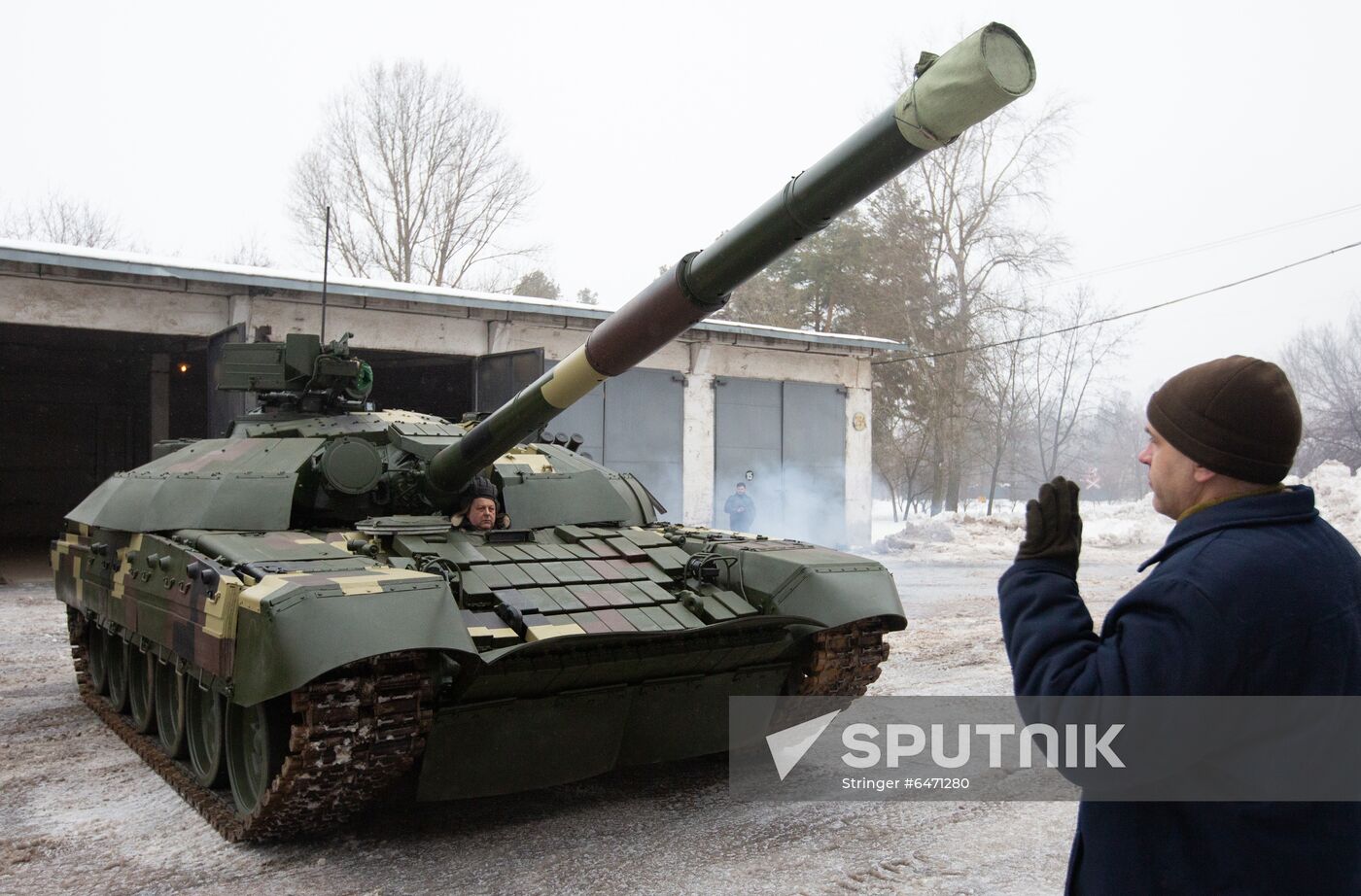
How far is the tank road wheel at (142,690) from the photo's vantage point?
24.5 ft

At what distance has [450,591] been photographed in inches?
213

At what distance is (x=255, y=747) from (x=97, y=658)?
13.3 ft

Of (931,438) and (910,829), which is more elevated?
(931,438)

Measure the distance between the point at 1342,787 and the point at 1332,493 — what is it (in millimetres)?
21232

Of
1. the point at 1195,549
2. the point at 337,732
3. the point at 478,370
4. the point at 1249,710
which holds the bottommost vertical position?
the point at 337,732

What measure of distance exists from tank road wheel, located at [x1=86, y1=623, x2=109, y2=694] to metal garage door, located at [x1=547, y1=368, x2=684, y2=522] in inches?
354

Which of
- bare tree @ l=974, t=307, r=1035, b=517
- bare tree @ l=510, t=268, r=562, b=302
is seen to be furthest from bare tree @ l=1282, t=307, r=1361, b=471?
bare tree @ l=510, t=268, r=562, b=302

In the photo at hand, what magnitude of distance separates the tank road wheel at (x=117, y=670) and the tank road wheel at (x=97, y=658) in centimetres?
4

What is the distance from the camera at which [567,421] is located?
58.2ft

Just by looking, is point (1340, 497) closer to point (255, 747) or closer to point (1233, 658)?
point (255, 747)

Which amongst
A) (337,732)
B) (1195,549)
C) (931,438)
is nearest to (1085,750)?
(1195,549)

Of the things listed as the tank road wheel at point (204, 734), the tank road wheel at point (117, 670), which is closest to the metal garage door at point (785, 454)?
the tank road wheel at point (117, 670)

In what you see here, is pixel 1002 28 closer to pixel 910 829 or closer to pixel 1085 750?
pixel 1085 750

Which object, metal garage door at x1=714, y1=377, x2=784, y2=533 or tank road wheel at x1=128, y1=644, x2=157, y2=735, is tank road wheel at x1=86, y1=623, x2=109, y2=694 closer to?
tank road wheel at x1=128, y1=644, x2=157, y2=735
